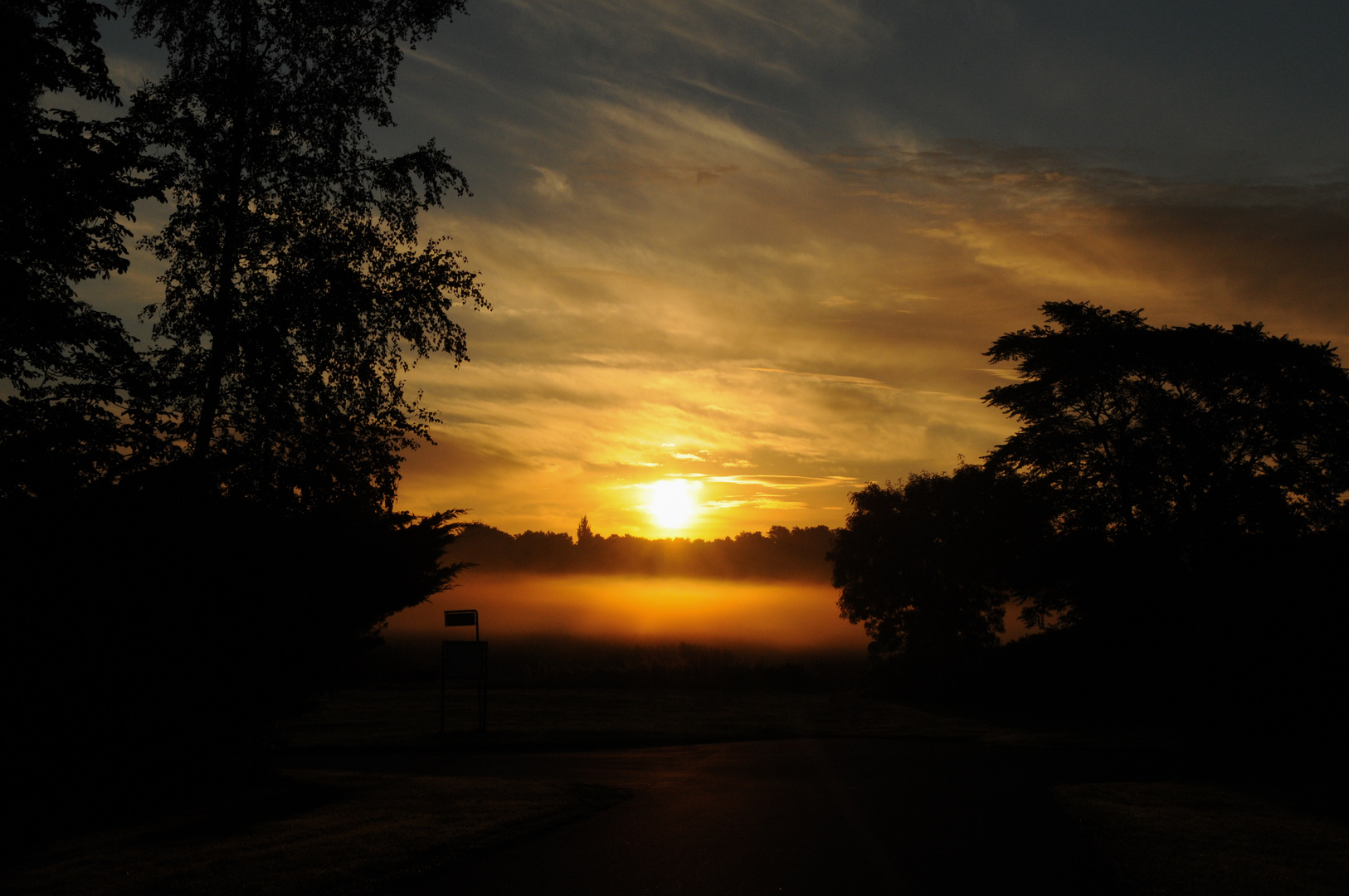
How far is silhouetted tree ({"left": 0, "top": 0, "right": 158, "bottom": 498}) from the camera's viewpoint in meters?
14.3

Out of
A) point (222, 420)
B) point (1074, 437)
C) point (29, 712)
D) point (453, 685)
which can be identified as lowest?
point (453, 685)

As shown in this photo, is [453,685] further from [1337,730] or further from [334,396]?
[1337,730]

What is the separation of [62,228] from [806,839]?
1478cm

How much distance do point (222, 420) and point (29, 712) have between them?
713 cm

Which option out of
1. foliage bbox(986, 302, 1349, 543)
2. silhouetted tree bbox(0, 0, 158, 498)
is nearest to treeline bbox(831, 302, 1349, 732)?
foliage bbox(986, 302, 1349, 543)

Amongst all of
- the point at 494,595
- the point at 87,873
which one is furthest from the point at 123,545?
the point at 494,595

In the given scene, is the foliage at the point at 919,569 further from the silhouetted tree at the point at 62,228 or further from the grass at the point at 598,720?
the silhouetted tree at the point at 62,228

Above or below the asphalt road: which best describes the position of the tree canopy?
above

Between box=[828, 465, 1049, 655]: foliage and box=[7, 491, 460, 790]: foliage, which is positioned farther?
box=[828, 465, 1049, 655]: foliage

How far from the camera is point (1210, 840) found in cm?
1016

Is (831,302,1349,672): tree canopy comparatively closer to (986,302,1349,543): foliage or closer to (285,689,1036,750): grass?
(986,302,1349,543): foliage

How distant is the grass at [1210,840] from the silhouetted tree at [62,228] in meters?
13.8

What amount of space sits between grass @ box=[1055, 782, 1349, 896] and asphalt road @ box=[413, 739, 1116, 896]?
1.35 ft

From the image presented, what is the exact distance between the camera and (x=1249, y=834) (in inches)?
419
